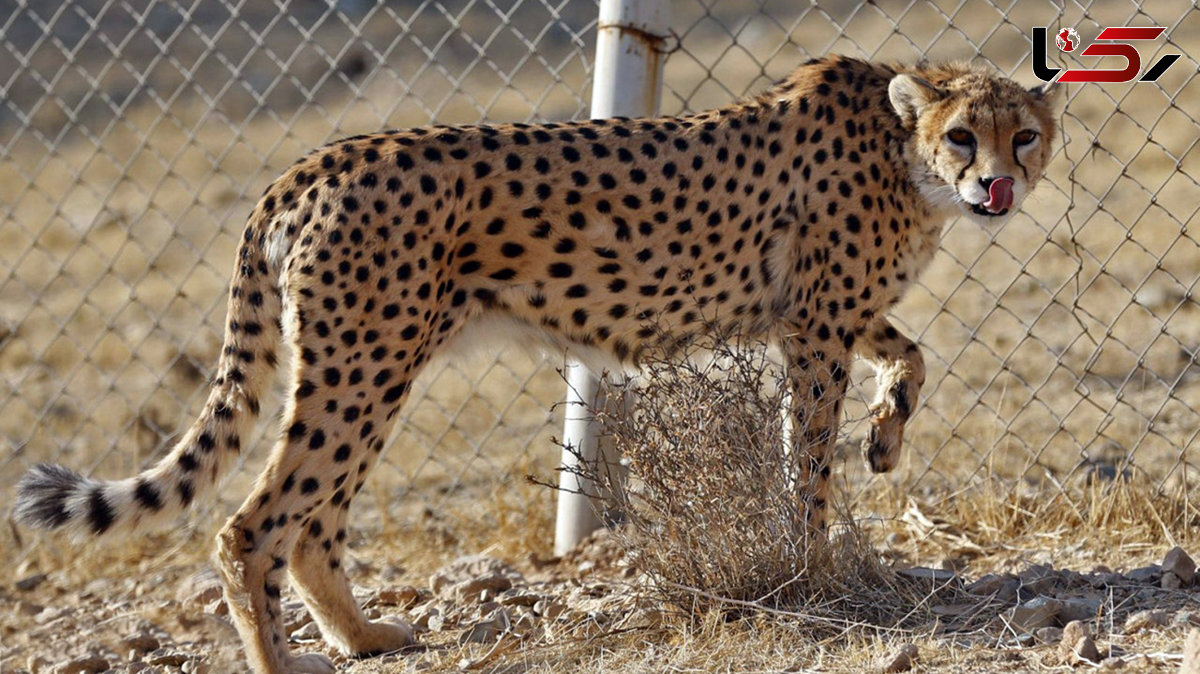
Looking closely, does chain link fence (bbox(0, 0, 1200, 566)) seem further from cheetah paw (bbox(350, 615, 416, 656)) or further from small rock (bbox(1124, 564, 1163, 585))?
cheetah paw (bbox(350, 615, 416, 656))

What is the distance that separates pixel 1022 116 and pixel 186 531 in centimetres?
329

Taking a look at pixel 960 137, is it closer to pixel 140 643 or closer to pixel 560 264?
pixel 560 264

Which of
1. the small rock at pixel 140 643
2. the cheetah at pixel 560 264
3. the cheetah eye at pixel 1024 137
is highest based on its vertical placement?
the cheetah eye at pixel 1024 137

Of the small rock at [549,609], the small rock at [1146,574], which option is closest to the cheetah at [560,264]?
the small rock at [549,609]

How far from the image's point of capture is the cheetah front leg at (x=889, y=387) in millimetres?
3881

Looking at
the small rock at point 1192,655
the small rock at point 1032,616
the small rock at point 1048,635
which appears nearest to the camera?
the small rock at point 1192,655

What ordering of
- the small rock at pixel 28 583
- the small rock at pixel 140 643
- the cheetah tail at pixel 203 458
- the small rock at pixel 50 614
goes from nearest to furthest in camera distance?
the cheetah tail at pixel 203 458 < the small rock at pixel 140 643 < the small rock at pixel 50 614 < the small rock at pixel 28 583

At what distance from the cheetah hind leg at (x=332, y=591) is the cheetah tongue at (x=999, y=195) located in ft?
6.02

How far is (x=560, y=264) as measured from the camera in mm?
A: 3592

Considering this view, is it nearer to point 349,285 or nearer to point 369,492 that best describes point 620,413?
point 349,285

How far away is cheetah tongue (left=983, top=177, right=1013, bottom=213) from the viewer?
367 cm

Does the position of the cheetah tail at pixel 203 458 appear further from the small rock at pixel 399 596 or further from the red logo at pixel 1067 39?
the red logo at pixel 1067 39

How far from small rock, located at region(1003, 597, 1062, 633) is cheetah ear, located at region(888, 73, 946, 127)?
4.41ft

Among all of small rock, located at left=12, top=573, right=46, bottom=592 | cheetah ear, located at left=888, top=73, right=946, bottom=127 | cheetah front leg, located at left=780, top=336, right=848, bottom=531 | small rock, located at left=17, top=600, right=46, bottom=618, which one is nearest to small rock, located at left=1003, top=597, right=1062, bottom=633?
cheetah front leg, located at left=780, top=336, right=848, bottom=531
